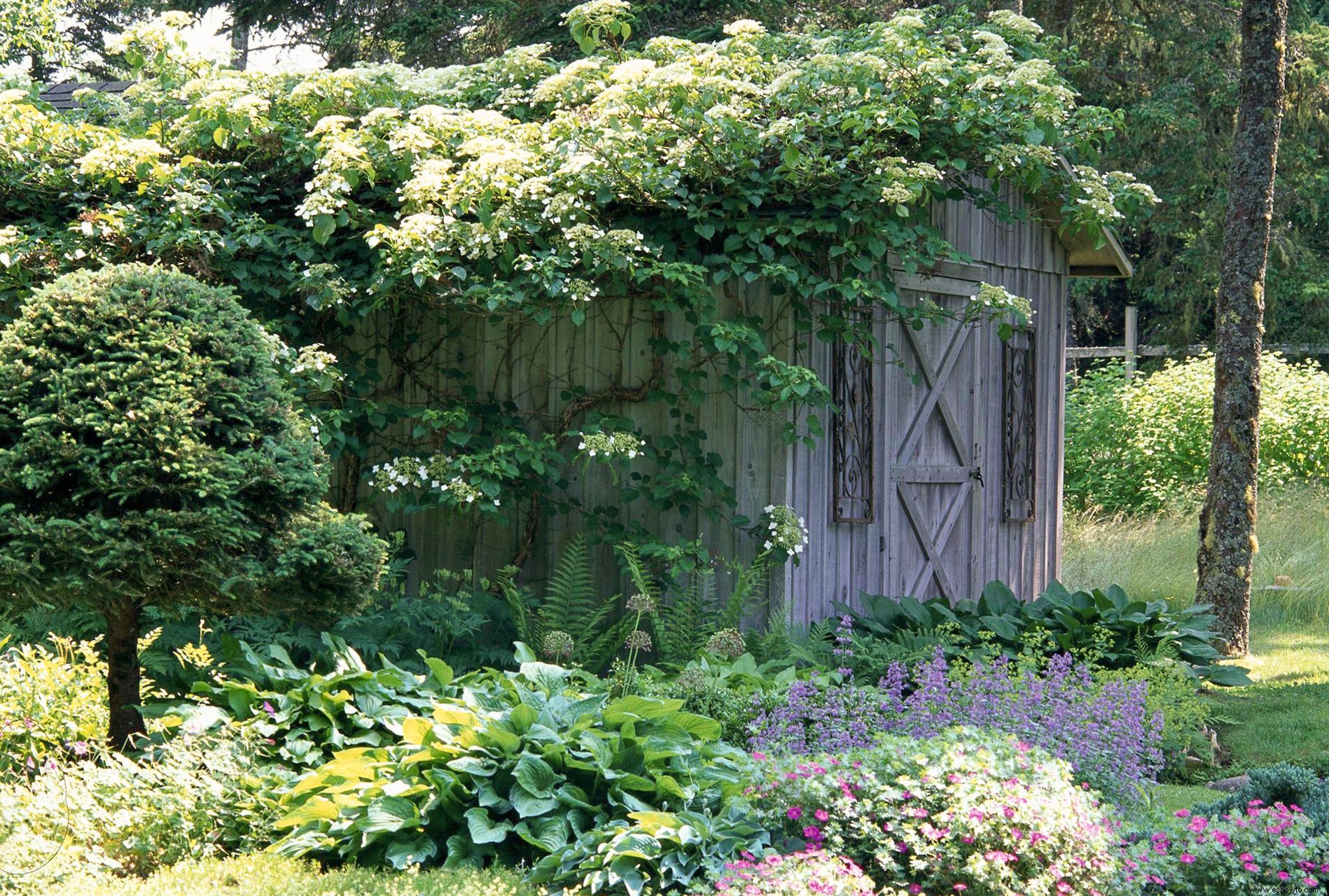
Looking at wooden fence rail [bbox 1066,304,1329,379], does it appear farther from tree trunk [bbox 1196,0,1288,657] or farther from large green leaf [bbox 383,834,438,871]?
large green leaf [bbox 383,834,438,871]

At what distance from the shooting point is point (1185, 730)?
629 centimetres

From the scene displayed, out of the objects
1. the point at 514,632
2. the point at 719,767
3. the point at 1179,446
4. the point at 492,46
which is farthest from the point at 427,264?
the point at 1179,446

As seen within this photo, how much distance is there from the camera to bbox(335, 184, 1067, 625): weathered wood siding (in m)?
7.21

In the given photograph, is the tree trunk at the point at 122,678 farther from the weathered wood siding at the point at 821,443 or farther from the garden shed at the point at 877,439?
the garden shed at the point at 877,439

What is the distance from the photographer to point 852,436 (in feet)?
24.7

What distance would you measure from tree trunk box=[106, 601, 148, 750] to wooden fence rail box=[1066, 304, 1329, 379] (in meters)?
14.7

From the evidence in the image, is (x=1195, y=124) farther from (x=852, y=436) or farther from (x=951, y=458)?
(x=852, y=436)

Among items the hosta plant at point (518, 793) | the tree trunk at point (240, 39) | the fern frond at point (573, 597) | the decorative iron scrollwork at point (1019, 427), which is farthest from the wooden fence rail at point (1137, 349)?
the hosta plant at point (518, 793)

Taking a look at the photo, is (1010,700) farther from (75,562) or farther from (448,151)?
(448,151)

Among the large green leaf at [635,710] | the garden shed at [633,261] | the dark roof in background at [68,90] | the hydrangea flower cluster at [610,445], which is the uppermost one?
the dark roof in background at [68,90]

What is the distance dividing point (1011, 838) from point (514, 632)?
3935mm

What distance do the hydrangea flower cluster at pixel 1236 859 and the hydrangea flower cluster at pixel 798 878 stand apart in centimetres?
82

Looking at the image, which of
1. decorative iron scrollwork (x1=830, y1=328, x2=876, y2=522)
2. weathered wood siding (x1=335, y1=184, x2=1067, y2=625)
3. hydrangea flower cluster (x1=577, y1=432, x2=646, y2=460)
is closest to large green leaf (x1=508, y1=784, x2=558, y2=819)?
hydrangea flower cluster (x1=577, y1=432, x2=646, y2=460)

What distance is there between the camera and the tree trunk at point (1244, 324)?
868 centimetres
